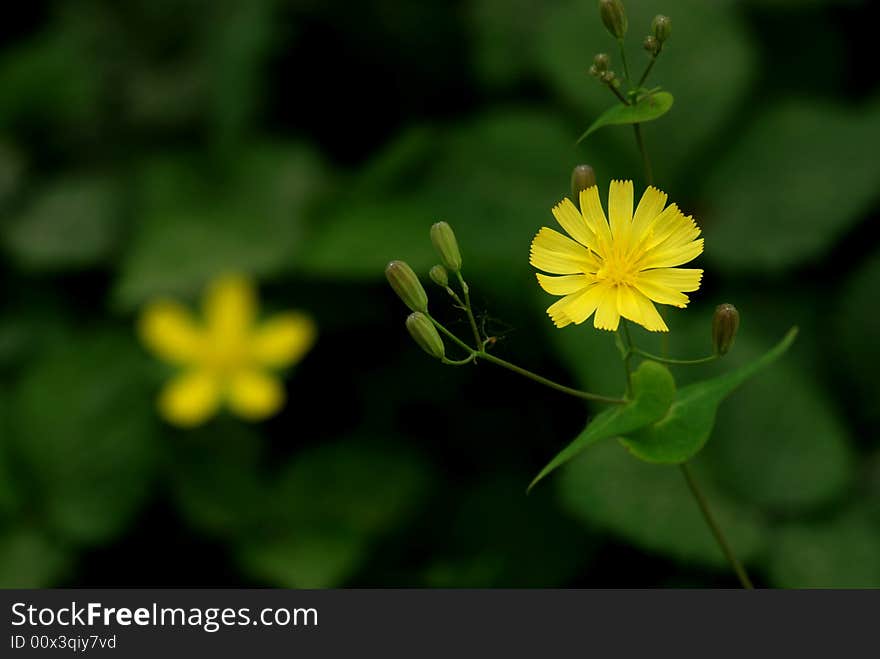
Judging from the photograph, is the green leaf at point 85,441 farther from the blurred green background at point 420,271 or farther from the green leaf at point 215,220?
the green leaf at point 215,220

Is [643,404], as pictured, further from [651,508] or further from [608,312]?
[651,508]

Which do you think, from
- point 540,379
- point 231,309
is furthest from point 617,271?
point 231,309

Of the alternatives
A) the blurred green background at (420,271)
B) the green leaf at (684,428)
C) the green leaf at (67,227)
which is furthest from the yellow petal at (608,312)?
the green leaf at (67,227)

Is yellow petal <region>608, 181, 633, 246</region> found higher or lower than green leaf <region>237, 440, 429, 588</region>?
lower

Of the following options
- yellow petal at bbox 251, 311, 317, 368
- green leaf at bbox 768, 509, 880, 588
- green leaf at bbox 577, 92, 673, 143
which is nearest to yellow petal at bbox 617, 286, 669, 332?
green leaf at bbox 577, 92, 673, 143

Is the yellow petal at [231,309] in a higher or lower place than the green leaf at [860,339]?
higher

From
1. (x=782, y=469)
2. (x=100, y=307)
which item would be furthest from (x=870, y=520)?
(x=100, y=307)

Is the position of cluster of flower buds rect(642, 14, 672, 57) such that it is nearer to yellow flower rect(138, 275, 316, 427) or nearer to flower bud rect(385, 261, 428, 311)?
flower bud rect(385, 261, 428, 311)
